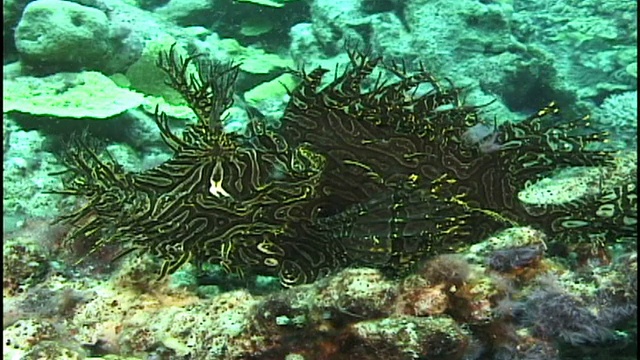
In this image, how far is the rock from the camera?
22.2 ft

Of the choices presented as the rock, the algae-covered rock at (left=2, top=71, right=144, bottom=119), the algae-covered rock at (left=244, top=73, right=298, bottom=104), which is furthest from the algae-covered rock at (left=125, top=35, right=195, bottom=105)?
the algae-covered rock at (left=244, top=73, right=298, bottom=104)

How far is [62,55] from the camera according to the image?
22.6 ft

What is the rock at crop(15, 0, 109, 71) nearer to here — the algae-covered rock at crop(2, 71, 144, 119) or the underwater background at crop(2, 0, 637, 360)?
the algae-covered rock at crop(2, 71, 144, 119)

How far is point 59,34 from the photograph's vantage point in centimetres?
677

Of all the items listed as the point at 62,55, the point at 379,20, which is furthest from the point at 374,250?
the point at 379,20

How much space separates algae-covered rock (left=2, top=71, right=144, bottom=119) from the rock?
0.24 metres

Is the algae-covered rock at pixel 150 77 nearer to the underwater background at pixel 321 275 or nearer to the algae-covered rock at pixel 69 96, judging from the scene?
the algae-covered rock at pixel 69 96

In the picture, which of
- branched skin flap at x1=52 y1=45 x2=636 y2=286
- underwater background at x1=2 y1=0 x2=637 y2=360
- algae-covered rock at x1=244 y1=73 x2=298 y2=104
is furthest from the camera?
algae-covered rock at x1=244 y1=73 x2=298 y2=104

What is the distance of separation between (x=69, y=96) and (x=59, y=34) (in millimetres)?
834

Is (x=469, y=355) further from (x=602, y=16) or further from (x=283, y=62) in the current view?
(x=602, y=16)

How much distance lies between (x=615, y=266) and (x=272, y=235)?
156 cm

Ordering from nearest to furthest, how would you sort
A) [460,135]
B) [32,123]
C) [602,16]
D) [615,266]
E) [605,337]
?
[605,337]
[615,266]
[460,135]
[32,123]
[602,16]

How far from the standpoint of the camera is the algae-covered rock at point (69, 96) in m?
6.14

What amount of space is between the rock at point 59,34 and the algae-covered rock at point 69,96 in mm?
236
